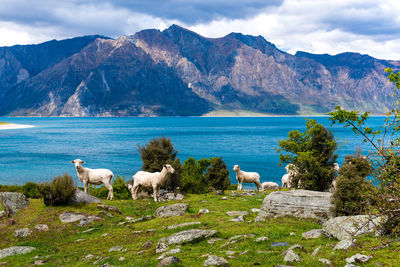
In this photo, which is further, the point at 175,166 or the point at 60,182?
the point at 175,166

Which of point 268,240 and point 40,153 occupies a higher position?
point 268,240

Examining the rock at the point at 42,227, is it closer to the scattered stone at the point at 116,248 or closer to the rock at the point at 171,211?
the scattered stone at the point at 116,248

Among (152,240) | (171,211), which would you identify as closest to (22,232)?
(152,240)

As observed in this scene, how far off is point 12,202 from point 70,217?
15.0ft

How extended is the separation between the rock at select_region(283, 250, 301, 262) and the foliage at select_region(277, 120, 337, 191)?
17510 millimetres

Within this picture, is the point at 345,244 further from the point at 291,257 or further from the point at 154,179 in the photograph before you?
the point at 154,179

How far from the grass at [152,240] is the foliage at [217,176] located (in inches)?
363

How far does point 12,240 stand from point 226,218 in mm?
12584

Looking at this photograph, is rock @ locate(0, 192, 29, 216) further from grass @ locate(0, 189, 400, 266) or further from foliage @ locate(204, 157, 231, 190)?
foliage @ locate(204, 157, 231, 190)

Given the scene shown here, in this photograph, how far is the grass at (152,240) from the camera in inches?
439

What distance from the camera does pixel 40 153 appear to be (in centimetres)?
9544

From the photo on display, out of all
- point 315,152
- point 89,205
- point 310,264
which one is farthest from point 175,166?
point 310,264

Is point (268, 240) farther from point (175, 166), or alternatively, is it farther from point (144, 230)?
point (175, 166)

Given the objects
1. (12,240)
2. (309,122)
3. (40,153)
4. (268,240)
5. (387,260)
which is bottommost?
(40,153)
